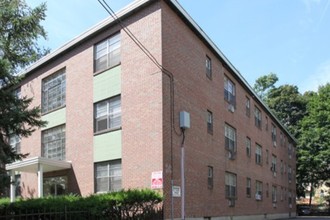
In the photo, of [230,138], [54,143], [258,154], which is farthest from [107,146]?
[258,154]

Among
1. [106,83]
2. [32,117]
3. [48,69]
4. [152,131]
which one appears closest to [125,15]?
[106,83]

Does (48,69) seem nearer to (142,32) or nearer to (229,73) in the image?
(142,32)

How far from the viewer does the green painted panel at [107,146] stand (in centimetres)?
1955

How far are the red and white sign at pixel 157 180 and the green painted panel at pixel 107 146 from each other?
2.44m

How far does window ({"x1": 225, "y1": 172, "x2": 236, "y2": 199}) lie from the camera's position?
25.2 metres

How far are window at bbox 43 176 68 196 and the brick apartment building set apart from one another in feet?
0.18

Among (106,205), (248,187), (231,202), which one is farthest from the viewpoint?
(248,187)

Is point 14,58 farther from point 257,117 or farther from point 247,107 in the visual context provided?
point 257,117

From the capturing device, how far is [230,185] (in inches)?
1018

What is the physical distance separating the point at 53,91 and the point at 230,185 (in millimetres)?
11369

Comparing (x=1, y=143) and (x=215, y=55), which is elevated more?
(x=215, y=55)

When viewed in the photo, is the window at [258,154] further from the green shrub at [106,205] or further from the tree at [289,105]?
the tree at [289,105]

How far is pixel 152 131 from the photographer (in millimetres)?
18188

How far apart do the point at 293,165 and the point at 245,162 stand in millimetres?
24489
